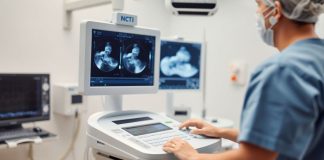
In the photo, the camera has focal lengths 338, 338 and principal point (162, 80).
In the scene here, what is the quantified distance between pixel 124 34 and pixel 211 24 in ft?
5.68

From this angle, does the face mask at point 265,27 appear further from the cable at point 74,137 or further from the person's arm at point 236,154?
the cable at point 74,137

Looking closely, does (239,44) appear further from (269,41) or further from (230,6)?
(269,41)

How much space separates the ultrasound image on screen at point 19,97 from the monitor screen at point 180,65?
82 centimetres

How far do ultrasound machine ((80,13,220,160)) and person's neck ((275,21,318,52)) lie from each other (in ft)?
1.56

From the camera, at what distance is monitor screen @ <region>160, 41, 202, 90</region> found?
2330mm

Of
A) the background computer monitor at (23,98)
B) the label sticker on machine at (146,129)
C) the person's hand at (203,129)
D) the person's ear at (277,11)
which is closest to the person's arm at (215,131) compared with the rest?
the person's hand at (203,129)

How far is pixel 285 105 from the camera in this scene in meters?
0.83

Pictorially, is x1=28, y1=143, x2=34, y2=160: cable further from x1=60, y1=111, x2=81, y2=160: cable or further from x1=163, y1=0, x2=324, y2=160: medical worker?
x1=163, y1=0, x2=324, y2=160: medical worker

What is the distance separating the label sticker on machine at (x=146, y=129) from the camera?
1254 mm

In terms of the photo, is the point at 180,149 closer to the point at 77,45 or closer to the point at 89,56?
the point at 89,56

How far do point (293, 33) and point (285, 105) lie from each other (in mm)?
283

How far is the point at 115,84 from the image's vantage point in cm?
139

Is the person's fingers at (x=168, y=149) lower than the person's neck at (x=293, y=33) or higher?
lower

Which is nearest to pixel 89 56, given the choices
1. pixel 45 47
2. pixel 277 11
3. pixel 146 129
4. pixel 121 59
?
pixel 121 59
